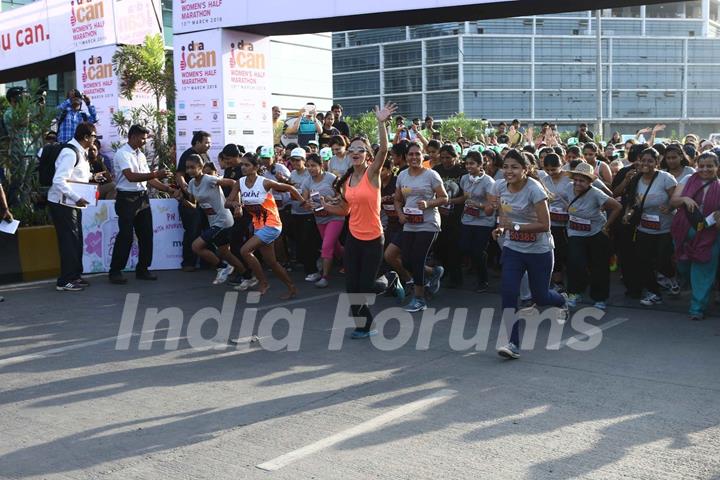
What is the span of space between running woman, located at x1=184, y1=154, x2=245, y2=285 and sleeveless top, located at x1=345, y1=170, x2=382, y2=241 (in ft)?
10.2

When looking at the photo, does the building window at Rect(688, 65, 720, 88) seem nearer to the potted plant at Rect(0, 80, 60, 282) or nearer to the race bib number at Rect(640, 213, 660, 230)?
the potted plant at Rect(0, 80, 60, 282)

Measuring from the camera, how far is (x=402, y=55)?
119 m

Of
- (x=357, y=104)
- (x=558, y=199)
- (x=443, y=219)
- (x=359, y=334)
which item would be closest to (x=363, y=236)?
(x=359, y=334)

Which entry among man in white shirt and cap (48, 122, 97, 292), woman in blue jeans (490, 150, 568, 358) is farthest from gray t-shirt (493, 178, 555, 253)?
man in white shirt and cap (48, 122, 97, 292)

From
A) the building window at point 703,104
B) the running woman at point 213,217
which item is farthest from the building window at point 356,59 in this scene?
the running woman at point 213,217

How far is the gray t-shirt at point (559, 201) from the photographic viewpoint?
9477mm

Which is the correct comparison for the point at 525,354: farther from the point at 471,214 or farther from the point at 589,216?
the point at 471,214

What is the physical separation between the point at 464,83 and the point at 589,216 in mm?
106375

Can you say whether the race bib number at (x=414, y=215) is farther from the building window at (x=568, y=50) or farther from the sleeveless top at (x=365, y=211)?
the building window at (x=568, y=50)

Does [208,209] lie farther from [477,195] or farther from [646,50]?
[646,50]

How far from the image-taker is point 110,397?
5.96 meters

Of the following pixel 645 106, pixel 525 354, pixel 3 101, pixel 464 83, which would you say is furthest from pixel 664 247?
pixel 645 106

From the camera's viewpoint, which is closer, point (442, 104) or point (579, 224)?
point (579, 224)

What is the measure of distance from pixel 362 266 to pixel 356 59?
118982 mm
